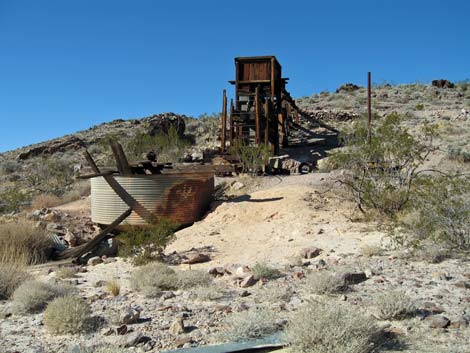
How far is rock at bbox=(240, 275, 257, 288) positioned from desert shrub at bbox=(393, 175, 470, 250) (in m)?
2.49

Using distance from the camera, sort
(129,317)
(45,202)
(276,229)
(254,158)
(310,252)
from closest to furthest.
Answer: (129,317) → (310,252) → (276,229) → (254,158) → (45,202)

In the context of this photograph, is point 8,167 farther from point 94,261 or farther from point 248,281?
point 248,281

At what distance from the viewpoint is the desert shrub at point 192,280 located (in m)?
6.29

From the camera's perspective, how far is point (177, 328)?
461 centimetres

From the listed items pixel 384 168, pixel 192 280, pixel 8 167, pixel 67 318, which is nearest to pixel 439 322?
pixel 192 280

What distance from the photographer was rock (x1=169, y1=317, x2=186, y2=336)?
4582mm

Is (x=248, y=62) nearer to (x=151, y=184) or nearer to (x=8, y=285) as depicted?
(x=151, y=184)

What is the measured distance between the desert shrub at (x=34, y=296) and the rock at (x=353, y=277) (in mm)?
3510

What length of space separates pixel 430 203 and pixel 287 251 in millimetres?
2476

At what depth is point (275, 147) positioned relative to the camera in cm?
1992

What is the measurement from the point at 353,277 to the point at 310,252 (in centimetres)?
183

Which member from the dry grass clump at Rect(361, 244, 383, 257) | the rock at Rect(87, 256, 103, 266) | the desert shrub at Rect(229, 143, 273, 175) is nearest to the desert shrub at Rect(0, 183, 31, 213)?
the rock at Rect(87, 256, 103, 266)

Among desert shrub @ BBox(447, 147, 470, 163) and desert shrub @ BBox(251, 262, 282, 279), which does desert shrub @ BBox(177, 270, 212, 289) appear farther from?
desert shrub @ BBox(447, 147, 470, 163)

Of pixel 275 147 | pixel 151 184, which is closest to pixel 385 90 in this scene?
pixel 275 147
